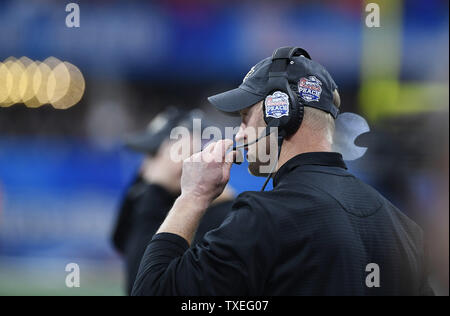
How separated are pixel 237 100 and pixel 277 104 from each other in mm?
137

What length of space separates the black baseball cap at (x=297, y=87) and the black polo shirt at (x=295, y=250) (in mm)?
198

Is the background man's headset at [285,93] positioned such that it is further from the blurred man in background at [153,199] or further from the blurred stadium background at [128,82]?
the blurred stadium background at [128,82]

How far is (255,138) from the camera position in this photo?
147 centimetres

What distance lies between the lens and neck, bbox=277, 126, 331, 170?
54.9 inches

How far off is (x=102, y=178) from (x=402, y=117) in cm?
359

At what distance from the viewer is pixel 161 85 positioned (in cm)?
646

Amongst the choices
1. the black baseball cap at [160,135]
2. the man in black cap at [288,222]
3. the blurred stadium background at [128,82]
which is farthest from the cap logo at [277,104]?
the blurred stadium background at [128,82]

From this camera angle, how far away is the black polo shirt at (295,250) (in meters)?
1.17

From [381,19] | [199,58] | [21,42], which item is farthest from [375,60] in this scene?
[21,42]

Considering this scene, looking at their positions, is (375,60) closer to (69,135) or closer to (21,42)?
(69,135)

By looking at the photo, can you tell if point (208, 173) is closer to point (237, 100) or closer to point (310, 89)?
point (237, 100)

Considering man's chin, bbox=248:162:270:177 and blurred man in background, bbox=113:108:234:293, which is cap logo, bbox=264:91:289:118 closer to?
man's chin, bbox=248:162:270:177

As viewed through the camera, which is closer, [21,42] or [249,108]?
[249,108]

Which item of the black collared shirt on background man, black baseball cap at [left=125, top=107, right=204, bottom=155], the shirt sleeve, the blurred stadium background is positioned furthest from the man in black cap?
the blurred stadium background
